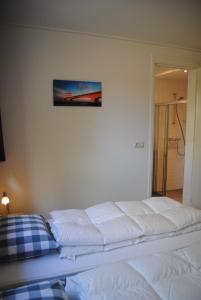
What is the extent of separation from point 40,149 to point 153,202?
1417 millimetres

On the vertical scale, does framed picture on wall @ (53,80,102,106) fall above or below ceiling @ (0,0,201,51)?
below

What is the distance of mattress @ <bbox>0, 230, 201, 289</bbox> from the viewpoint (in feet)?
4.70

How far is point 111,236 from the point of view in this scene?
169 cm

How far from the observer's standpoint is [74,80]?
2.91 meters

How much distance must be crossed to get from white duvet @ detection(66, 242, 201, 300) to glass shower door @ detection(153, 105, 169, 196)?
3.21 m

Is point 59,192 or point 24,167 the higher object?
point 24,167

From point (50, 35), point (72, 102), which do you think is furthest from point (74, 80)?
point (50, 35)

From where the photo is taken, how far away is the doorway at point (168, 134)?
452 cm

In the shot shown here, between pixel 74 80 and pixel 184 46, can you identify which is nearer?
pixel 74 80

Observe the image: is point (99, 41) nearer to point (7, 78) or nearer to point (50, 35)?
point (50, 35)

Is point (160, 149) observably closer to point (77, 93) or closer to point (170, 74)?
point (170, 74)

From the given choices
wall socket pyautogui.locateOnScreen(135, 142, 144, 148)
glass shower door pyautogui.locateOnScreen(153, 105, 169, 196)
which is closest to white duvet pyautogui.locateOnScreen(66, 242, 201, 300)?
wall socket pyautogui.locateOnScreen(135, 142, 144, 148)

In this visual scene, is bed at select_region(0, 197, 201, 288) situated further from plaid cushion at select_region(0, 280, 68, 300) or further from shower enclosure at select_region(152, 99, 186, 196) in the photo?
shower enclosure at select_region(152, 99, 186, 196)

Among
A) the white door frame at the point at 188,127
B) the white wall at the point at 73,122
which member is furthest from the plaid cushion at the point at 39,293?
the white door frame at the point at 188,127
